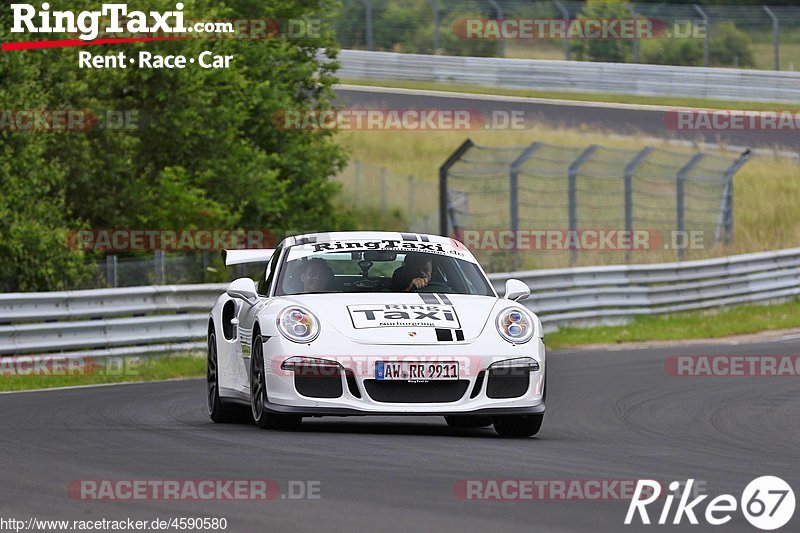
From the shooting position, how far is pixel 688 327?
79.2 feet

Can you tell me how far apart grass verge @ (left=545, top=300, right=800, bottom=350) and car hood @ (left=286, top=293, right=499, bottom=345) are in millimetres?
10915

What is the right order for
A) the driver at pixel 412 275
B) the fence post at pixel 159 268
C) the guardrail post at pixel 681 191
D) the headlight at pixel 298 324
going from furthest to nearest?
1. the guardrail post at pixel 681 191
2. the fence post at pixel 159 268
3. the driver at pixel 412 275
4. the headlight at pixel 298 324

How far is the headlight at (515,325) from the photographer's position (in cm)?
1032

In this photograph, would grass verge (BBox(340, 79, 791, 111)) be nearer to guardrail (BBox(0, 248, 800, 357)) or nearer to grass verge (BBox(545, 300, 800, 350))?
guardrail (BBox(0, 248, 800, 357))

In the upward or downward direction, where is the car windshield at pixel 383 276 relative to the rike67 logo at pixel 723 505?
upward

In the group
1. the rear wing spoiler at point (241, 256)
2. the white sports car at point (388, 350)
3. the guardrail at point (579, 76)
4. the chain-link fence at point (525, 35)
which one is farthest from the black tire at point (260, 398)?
the chain-link fence at point (525, 35)

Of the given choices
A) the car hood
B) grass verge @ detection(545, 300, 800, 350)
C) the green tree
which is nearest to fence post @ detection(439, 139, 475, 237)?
grass verge @ detection(545, 300, 800, 350)

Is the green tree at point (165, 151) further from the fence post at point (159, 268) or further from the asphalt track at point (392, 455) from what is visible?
the asphalt track at point (392, 455)

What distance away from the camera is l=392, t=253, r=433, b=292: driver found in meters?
11.0

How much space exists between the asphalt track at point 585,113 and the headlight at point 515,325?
3270cm

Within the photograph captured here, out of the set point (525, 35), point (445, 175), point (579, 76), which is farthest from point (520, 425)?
point (525, 35)

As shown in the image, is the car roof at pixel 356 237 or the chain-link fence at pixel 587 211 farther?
the chain-link fence at pixel 587 211

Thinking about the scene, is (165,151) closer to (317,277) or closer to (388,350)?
(317,277)

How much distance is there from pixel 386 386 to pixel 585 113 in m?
36.0
